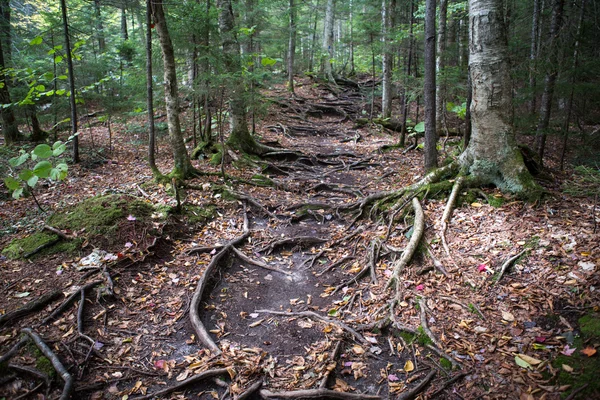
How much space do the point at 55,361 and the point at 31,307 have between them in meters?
1.09

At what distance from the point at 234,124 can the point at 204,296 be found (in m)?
7.28

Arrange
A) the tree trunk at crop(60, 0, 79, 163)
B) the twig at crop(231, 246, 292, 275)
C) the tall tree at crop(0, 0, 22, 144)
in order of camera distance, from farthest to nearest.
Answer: the tall tree at crop(0, 0, 22, 144) < the tree trunk at crop(60, 0, 79, 163) < the twig at crop(231, 246, 292, 275)

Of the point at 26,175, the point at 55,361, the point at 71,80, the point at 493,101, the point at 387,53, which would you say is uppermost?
the point at 387,53

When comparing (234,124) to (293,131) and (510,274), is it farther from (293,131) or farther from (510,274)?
(510,274)

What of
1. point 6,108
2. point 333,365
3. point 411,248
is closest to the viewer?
point 333,365

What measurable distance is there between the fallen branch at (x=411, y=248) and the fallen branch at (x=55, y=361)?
12.3 ft

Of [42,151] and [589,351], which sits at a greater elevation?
[42,151]

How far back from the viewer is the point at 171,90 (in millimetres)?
7906

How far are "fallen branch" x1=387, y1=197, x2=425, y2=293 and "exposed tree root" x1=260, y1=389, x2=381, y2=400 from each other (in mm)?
1631

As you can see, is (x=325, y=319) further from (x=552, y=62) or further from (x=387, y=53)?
(x=387, y=53)

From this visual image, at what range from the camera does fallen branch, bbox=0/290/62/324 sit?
3.95m

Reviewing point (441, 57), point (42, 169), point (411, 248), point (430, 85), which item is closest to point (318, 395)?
point (411, 248)

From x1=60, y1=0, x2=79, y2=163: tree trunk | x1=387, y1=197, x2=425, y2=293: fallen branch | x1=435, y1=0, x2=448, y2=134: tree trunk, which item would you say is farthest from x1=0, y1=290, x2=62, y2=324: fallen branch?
x1=435, y1=0, x2=448, y2=134: tree trunk

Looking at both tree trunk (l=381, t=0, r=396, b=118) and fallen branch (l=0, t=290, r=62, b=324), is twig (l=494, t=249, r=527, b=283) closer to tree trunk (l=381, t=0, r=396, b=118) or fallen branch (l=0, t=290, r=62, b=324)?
fallen branch (l=0, t=290, r=62, b=324)
